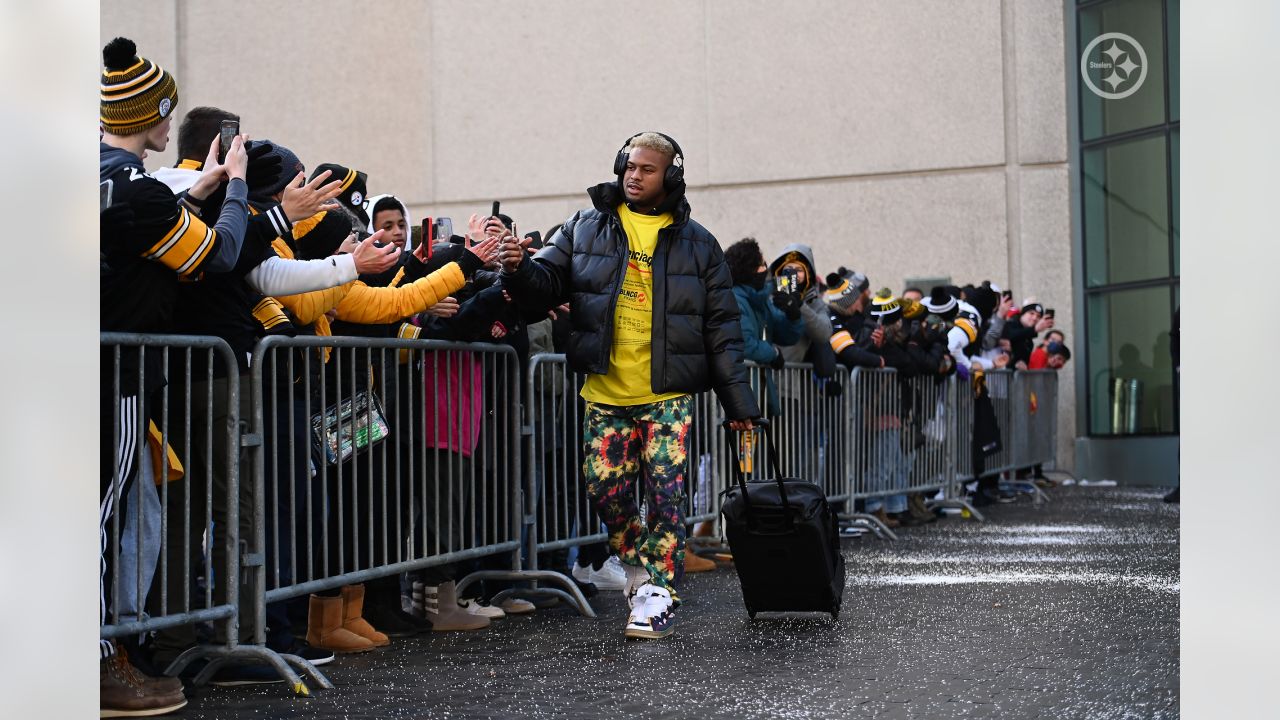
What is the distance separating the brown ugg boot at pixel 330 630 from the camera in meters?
6.53

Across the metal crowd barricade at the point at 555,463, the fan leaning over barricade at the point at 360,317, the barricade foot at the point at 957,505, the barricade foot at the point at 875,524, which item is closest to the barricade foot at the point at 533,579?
the metal crowd barricade at the point at 555,463

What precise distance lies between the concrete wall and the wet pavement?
11.5 meters

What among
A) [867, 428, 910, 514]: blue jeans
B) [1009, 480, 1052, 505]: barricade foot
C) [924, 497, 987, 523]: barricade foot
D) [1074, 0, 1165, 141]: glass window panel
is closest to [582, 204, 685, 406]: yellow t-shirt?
[867, 428, 910, 514]: blue jeans

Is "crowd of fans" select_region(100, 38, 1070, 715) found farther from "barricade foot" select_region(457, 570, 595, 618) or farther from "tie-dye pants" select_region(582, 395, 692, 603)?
"tie-dye pants" select_region(582, 395, 692, 603)

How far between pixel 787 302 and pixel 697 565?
192 centimetres

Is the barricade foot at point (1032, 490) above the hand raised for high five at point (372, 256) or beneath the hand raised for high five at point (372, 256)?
beneath

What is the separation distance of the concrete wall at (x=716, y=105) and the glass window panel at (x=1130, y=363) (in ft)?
1.30

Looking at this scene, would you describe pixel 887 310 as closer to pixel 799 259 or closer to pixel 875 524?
pixel 875 524

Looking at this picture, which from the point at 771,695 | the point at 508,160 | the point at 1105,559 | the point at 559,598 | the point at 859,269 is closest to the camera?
the point at 771,695

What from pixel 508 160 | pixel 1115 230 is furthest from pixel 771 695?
pixel 508 160

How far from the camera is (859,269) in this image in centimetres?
2086

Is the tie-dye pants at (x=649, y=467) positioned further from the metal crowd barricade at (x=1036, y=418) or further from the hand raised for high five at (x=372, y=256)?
the metal crowd barricade at (x=1036, y=418)
